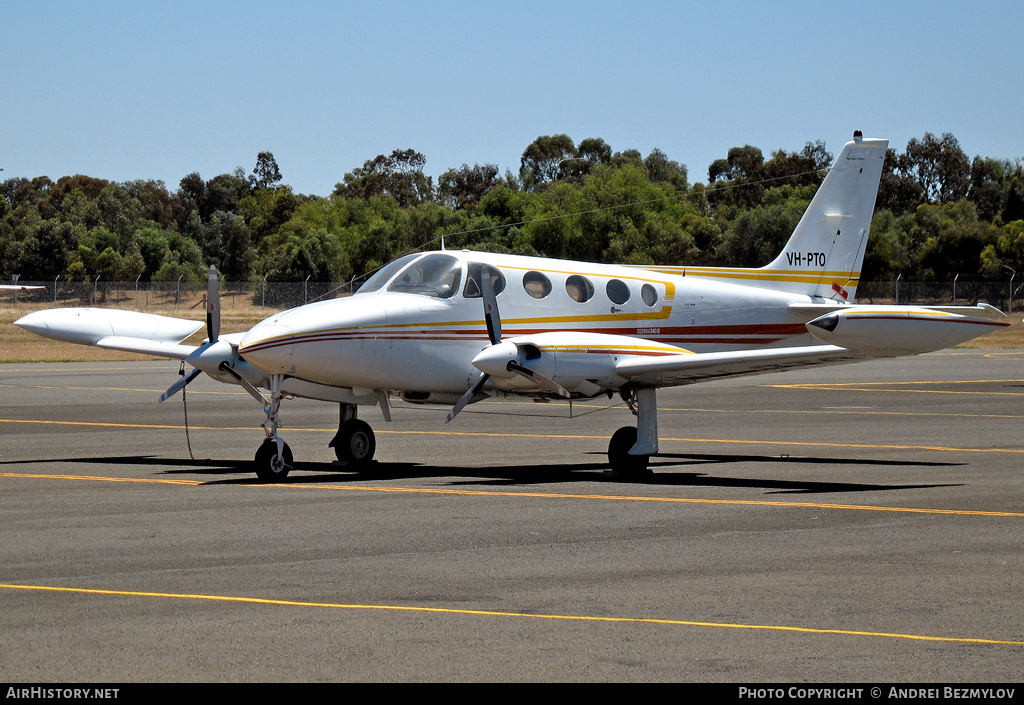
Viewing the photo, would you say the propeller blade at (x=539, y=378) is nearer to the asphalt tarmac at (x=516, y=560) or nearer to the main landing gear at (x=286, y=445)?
the asphalt tarmac at (x=516, y=560)

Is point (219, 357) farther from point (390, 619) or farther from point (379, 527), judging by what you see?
point (390, 619)

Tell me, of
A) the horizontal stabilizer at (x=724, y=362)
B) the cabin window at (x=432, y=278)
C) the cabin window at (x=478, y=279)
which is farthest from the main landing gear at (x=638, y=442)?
the cabin window at (x=432, y=278)

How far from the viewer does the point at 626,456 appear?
55.7ft

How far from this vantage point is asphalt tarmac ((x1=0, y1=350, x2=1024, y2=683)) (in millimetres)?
7297

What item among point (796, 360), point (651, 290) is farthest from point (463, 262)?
point (796, 360)

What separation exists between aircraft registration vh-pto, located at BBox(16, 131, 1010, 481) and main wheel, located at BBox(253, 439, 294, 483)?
0.02m

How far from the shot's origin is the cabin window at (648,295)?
61.0ft

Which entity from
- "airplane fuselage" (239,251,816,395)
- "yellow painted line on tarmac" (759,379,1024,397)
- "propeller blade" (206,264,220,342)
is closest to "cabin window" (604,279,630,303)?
"airplane fuselage" (239,251,816,395)

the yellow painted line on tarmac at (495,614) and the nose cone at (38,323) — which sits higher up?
the nose cone at (38,323)

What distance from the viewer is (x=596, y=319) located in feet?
59.3

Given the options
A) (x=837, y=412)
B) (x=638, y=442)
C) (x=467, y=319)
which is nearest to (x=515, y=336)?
(x=467, y=319)

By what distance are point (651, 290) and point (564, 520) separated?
647 cm

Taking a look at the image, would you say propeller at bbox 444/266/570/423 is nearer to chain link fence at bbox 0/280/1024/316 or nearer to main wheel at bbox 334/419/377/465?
main wheel at bbox 334/419/377/465

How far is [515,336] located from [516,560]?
705 cm
